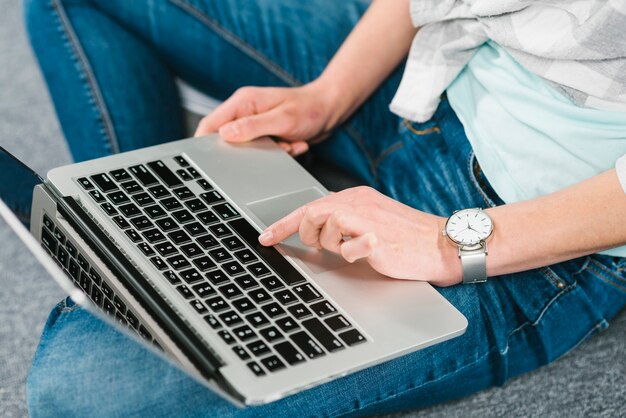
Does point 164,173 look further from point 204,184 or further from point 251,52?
point 251,52

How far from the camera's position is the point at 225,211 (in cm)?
94

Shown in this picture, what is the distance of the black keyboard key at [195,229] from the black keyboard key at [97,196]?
0.33ft

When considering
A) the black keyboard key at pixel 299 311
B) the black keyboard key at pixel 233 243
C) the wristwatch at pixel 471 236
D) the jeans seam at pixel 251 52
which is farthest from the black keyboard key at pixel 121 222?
the jeans seam at pixel 251 52

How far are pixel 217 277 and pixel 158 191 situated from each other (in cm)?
16

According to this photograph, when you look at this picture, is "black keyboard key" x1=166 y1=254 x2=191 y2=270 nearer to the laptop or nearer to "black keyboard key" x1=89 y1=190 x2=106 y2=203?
the laptop

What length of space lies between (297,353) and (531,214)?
11.8 inches

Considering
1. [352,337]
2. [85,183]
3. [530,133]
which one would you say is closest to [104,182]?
[85,183]

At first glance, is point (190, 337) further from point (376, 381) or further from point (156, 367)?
point (376, 381)

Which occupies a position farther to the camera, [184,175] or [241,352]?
[184,175]

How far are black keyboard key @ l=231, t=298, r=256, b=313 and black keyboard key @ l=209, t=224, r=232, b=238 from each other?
0.35ft

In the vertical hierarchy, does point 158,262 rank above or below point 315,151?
above

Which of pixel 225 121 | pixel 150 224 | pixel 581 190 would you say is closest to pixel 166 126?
pixel 225 121

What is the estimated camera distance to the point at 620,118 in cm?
92

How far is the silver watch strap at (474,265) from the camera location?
887mm
